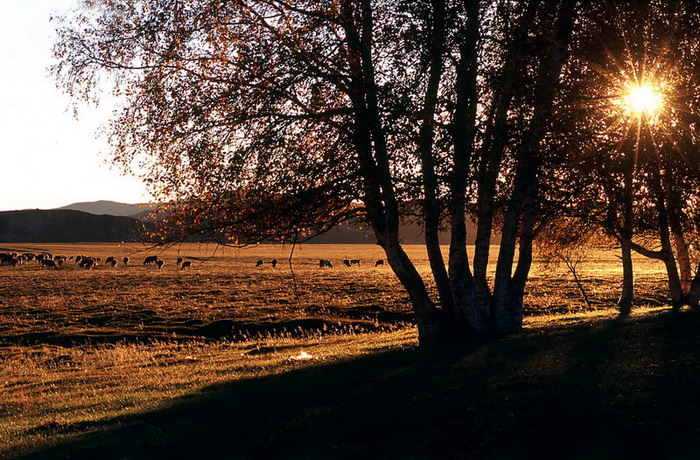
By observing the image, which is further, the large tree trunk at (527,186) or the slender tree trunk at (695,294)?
the slender tree trunk at (695,294)

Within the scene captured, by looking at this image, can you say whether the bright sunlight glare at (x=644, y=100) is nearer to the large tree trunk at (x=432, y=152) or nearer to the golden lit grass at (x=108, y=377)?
the large tree trunk at (x=432, y=152)

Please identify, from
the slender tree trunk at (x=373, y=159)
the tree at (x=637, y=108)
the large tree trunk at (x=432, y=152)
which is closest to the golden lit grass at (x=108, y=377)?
the slender tree trunk at (x=373, y=159)

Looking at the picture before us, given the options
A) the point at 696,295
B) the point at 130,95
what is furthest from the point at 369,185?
the point at 696,295

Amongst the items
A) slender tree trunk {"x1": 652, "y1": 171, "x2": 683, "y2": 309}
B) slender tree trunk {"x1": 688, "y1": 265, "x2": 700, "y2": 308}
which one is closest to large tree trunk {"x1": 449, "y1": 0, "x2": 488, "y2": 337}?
slender tree trunk {"x1": 652, "y1": 171, "x2": 683, "y2": 309}

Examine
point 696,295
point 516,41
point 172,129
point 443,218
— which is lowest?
point 696,295

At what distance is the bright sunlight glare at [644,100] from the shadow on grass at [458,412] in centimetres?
562

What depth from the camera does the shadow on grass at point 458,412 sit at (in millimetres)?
7754

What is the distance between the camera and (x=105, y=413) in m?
11.8

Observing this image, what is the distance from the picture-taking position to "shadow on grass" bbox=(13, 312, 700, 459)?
25.4ft

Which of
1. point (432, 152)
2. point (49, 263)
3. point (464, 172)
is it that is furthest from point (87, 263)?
point (464, 172)

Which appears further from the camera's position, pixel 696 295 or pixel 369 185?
pixel 696 295

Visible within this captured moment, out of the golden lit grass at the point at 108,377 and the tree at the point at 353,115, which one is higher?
the tree at the point at 353,115

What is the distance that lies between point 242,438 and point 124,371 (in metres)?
11.2

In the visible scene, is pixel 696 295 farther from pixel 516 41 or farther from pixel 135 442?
pixel 135 442
